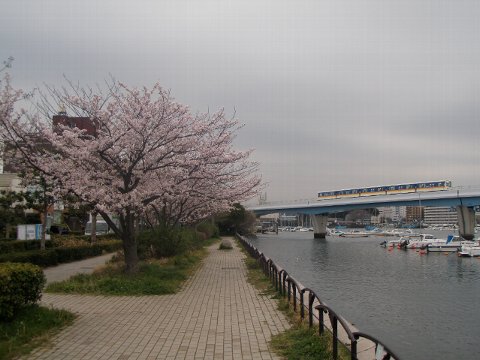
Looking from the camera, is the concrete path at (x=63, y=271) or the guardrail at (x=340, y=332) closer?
the guardrail at (x=340, y=332)

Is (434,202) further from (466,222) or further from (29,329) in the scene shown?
(29,329)

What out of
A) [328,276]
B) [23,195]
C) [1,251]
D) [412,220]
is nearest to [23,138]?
[1,251]

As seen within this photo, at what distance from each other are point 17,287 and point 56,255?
1469 cm

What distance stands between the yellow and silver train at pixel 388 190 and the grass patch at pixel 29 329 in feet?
197

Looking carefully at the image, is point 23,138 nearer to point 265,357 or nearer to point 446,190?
point 265,357

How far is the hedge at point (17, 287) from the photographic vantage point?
7.49 m

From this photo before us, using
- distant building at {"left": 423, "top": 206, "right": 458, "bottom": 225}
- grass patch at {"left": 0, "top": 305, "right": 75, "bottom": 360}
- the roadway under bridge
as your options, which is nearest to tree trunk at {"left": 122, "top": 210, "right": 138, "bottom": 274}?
grass patch at {"left": 0, "top": 305, "right": 75, "bottom": 360}

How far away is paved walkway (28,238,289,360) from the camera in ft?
22.7

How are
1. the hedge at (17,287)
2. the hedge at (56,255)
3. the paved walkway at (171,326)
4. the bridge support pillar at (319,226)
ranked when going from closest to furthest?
the paved walkway at (171,326)
the hedge at (17,287)
the hedge at (56,255)
the bridge support pillar at (319,226)

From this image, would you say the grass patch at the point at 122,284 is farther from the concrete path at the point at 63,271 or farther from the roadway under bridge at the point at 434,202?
the roadway under bridge at the point at 434,202

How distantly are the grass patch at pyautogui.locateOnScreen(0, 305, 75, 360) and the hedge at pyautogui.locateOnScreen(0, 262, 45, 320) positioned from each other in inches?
6.9

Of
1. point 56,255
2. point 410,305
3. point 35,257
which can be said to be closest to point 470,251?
point 410,305

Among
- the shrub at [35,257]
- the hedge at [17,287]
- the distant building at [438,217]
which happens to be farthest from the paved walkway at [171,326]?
the distant building at [438,217]

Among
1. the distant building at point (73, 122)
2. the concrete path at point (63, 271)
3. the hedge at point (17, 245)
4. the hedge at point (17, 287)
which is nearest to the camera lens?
the hedge at point (17, 287)
